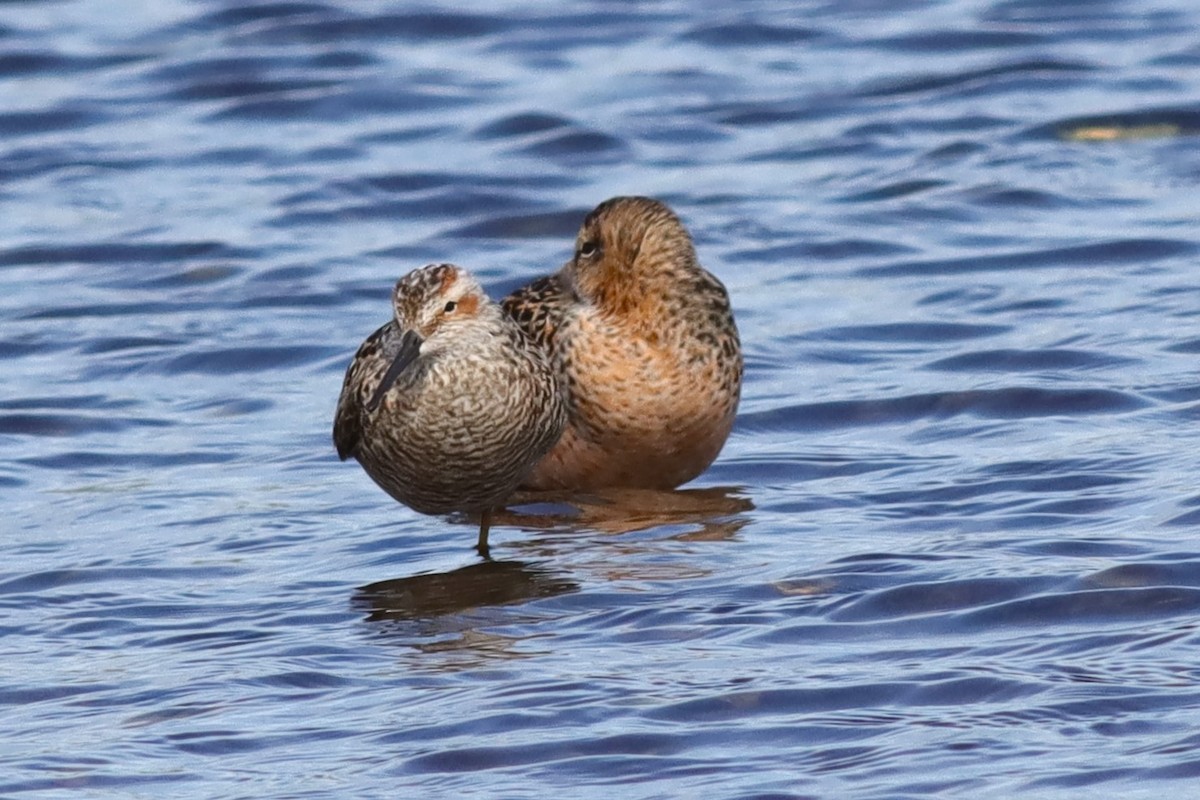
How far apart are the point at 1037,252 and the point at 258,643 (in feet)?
23.8

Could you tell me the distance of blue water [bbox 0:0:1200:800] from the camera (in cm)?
706

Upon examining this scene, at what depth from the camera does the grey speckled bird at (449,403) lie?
8.84 metres

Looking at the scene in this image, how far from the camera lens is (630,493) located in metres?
10.0

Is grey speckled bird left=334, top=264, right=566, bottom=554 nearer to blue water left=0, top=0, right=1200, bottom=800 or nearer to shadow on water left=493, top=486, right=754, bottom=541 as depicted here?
blue water left=0, top=0, right=1200, bottom=800

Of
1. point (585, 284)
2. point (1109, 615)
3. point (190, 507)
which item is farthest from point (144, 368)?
point (1109, 615)

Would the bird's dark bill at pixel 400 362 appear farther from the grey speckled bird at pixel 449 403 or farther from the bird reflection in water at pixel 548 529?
the bird reflection in water at pixel 548 529

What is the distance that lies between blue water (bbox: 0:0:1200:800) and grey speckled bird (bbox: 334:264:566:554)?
39cm

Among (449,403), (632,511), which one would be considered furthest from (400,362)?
(632,511)

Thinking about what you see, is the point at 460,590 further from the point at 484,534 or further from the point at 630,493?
the point at 630,493

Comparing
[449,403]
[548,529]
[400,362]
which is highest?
[400,362]

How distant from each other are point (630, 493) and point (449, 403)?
4.68 ft

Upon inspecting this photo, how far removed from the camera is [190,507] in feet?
33.1

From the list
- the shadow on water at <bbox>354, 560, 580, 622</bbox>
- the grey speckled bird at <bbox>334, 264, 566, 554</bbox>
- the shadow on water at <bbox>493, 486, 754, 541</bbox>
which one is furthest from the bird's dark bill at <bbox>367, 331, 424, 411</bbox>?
the shadow on water at <bbox>493, 486, 754, 541</bbox>

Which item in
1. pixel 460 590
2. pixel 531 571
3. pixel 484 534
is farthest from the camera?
pixel 484 534
